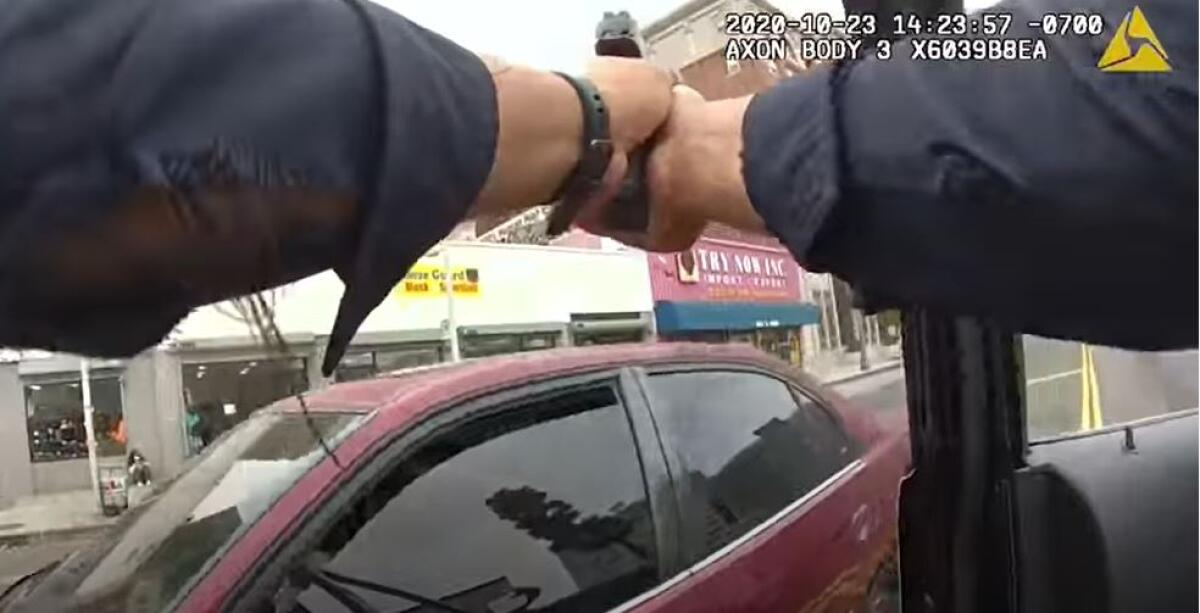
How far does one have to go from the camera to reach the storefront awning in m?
1.33

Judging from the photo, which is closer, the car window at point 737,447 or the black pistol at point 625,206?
the black pistol at point 625,206

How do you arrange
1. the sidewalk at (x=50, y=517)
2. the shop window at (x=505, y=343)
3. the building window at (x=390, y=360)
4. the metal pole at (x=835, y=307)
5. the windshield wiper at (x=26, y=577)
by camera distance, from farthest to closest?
1. the windshield wiper at (x=26, y=577)
2. the shop window at (x=505, y=343)
3. the sidewalk at (x=50, y=517)
4. the building window at (x=390, y=360)
5. the metal pole at (x=835, y=307)

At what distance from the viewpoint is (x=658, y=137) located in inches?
33.5

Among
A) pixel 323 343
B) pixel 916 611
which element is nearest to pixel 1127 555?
pixel 916 611

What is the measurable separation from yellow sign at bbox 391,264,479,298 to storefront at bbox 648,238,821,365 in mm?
167

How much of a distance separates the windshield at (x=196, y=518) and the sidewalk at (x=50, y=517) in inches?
2.6

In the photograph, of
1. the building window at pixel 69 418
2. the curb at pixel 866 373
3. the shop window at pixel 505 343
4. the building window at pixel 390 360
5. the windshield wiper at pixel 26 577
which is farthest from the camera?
the windshield wiper at pixel 26 577

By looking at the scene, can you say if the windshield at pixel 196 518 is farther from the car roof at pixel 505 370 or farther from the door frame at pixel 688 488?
the door frame at pixel 688 488

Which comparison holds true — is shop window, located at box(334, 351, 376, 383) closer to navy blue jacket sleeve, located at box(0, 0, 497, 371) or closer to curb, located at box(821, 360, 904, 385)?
navy blue jacket sleeve, located at box(0, 0, 497, 371)

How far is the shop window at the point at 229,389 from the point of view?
1.06 m

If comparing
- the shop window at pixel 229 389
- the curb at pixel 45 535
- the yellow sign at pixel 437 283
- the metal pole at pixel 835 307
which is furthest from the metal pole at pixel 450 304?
the curb at pixel 45 535

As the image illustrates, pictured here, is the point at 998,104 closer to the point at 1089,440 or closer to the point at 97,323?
the point at 97,323

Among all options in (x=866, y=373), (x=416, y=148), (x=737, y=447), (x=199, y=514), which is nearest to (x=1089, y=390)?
(x=866, y=373)

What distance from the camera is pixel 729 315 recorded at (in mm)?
1487
